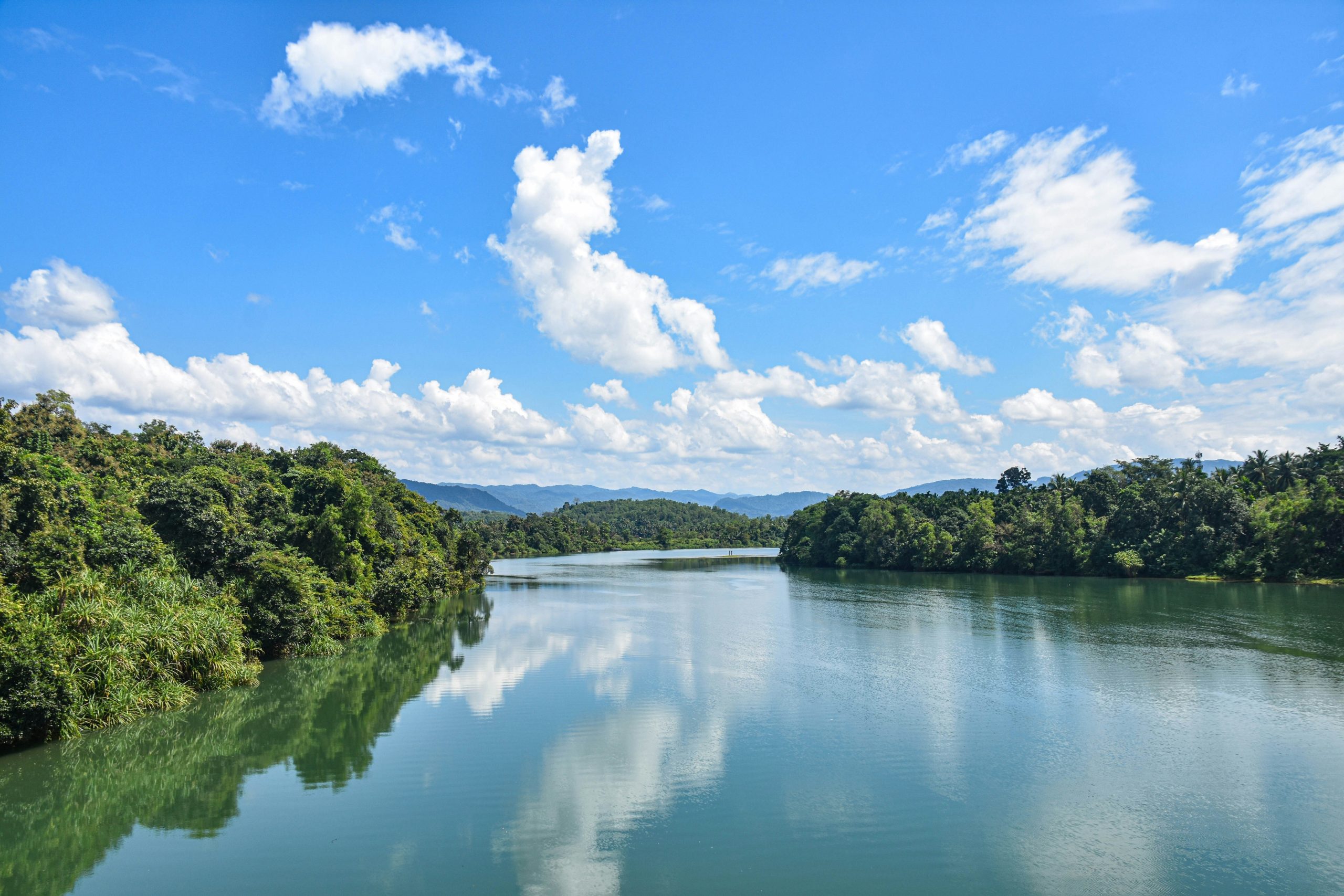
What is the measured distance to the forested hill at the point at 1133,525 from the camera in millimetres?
55281

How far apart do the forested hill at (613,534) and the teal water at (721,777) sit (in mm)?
89407

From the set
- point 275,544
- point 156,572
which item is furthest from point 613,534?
point 156,572

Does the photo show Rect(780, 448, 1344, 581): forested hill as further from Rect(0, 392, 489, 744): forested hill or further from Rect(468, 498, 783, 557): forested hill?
Rect(468, 498, 783, 557): forested hill

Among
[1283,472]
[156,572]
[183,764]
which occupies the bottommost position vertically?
[183,764]

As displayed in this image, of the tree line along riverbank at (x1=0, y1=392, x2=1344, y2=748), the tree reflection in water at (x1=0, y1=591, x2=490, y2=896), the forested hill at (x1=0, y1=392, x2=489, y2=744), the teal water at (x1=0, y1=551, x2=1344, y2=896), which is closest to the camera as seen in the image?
the teal water at (x1=0, y1=551, x2=1344, y2=896)

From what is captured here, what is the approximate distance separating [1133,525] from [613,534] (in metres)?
119

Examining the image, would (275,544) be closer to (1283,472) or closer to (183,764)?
(183,764)

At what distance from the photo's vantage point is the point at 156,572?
2292 centimetres

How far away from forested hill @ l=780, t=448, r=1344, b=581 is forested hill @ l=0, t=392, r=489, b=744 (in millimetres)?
56516

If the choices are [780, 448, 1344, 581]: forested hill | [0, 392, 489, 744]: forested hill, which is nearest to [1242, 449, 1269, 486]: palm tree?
[780, 448, 1344, 581]: forested hill

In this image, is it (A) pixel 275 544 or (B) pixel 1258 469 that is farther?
(B) pixel 1258 469

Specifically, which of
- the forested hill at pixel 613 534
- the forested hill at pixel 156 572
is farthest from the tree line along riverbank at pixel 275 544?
the forested hill at pixel 613 534

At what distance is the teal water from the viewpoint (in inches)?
446

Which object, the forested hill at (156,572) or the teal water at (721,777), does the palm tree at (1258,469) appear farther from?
the forested hill at (156,572)
